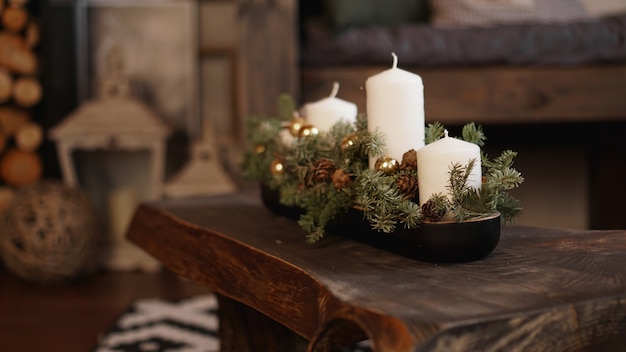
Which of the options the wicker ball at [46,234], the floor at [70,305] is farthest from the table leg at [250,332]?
the wicker ball at [46,234]

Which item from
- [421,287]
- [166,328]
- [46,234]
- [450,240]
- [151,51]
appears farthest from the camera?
[151,51]

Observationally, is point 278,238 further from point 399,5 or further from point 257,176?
point 399,5

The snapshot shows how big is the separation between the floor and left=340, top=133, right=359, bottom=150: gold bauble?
107 cm

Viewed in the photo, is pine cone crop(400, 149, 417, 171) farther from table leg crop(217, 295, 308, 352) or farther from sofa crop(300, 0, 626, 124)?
sofa crop(300, 0, 626, 124)

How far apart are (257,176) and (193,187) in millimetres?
1291

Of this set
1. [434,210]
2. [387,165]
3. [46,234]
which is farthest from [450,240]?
[46,234]

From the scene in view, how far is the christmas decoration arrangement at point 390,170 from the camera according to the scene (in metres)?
0.86

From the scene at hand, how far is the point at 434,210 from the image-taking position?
2.81 ft

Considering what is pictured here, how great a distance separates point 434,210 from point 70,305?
1.66 m

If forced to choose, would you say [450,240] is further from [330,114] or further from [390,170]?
[330,114]

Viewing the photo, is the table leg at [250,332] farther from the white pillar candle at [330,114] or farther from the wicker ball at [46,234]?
the wicker ball at [46,234]

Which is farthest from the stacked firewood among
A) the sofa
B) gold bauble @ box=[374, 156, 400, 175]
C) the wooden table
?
gold bauble @ box=[374, 156, 400, 175]

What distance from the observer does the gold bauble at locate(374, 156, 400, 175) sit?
94 cm

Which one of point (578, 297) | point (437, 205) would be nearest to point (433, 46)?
point (437, 205)
